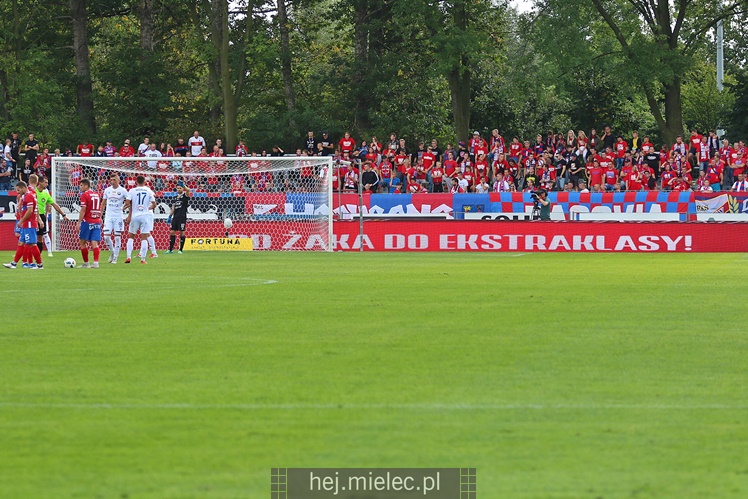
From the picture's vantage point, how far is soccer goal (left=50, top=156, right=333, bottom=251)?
36.2m

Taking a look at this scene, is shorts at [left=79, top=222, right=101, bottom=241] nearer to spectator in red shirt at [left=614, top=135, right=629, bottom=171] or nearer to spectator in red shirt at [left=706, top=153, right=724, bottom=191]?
spectator in red shirt at [left=614, top=135, right=629, bottom=171]

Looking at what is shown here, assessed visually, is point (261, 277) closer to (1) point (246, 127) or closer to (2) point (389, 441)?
(2) point (389, 441)

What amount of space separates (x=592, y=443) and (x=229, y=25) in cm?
5375

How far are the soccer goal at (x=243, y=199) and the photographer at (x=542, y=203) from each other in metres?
6.86

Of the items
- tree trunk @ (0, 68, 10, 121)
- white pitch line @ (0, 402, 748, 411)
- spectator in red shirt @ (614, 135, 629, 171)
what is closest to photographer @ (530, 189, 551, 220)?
spectator in red shirt @ (614, 135, 629, 171)

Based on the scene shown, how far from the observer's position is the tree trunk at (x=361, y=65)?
5647 cm

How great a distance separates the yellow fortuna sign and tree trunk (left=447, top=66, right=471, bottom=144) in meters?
18.0

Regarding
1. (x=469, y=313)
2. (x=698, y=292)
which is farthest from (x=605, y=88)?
(x=469, y=313)

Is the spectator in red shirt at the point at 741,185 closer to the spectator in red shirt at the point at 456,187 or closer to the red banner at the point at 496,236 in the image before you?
the red banner at the point at 496,236

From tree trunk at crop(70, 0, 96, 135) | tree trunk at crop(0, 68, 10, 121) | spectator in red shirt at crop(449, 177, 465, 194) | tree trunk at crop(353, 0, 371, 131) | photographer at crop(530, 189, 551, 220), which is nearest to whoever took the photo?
photographer at crop(530, 189, 551, 220)

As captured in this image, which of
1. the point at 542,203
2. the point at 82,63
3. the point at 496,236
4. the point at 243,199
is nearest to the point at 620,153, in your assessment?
the point at 542,203

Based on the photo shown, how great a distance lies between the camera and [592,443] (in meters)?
7.45

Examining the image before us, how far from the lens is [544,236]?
36.6 meters

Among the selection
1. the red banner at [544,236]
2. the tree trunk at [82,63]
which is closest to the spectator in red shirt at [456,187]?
the red banner at [544,236]
